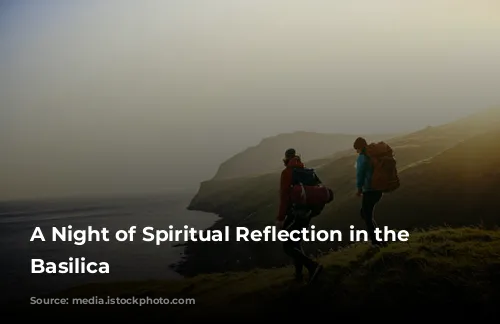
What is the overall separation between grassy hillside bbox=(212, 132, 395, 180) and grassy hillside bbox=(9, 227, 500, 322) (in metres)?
120

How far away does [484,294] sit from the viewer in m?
11.6

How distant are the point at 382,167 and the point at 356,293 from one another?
13.0ft

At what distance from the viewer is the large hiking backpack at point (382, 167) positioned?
13.9 metres

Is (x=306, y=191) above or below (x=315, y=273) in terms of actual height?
above

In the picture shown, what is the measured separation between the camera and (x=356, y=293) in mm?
12422

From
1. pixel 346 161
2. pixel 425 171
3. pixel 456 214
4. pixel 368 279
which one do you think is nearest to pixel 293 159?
pixel 368 279

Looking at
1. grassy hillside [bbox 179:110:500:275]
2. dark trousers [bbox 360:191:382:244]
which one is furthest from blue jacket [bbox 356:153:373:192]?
grassy hillside [bbox 179:110:500:275]

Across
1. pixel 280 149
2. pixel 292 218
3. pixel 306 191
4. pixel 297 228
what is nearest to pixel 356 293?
pixel 297 228

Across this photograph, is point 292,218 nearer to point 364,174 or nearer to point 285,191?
point 285,191

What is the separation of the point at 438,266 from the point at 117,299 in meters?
10.6

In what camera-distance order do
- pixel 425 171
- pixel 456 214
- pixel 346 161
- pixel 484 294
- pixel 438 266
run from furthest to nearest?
pixel 346 161 < pixel 425 171 < pixel 456 214 < pixel 438 266 < pixel 484 294

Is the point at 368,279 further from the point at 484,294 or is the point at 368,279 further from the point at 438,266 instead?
the point at 484,294

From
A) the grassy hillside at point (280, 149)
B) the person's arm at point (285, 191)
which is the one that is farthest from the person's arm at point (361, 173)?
the grassy hillside at point (280, 149)

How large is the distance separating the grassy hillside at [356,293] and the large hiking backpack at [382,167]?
82.2 inches
